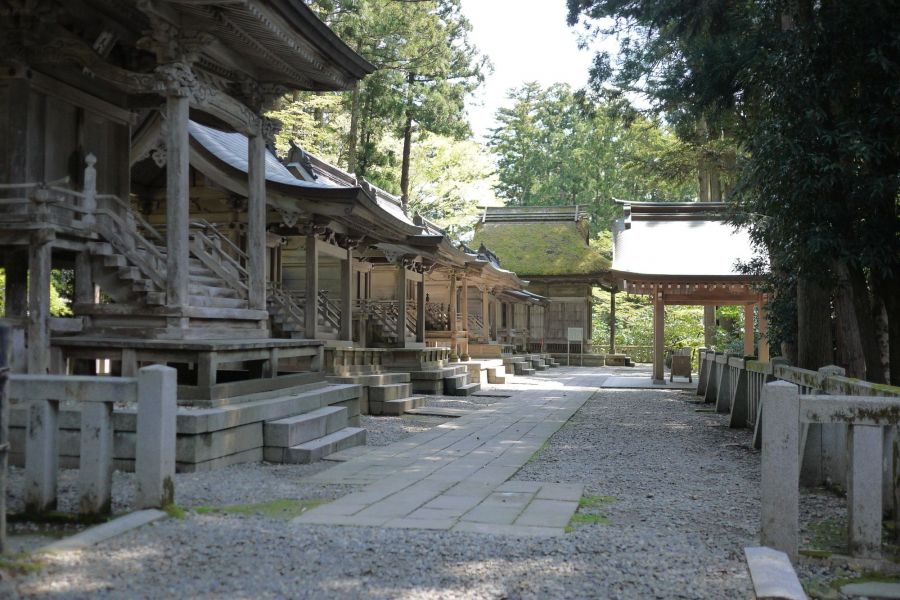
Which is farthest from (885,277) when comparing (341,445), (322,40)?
(322,40)

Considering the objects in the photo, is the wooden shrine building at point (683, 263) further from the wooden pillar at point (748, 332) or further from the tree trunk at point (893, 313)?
the tree trunk at point (893, 313)

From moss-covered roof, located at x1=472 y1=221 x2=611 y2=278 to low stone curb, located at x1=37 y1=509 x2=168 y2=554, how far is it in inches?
1142

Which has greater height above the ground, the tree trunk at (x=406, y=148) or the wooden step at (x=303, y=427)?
the tree trunk at (x=406, y=148)

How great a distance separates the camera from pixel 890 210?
25.6ft

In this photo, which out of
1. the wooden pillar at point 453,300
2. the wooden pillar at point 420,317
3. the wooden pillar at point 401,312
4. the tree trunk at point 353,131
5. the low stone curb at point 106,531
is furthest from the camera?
the tree trunk at point 353,131

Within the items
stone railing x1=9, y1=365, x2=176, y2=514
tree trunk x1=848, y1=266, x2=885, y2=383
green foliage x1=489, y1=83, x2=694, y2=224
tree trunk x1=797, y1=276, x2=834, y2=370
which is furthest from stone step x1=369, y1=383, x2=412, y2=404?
green foliage x1=489, y1=83, x2=694, y2=224

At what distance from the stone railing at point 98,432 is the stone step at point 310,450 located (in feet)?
8.48

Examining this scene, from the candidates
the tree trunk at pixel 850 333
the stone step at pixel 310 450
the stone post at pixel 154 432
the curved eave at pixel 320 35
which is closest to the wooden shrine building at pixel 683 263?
the tree trunk at pixel 850 333

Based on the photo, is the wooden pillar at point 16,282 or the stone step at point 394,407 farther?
the stone step at point 394,407

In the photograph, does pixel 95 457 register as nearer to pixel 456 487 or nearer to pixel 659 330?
pixel 456 487

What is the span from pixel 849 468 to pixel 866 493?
147 millimetres

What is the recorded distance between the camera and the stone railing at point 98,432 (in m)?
4.57

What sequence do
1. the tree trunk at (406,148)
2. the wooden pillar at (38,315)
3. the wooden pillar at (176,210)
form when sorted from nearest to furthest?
the wooden pillar at (38,315) < the wooden pillar at (176,210) < the tree trunk at (406,148)

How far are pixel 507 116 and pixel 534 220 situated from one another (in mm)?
18399
